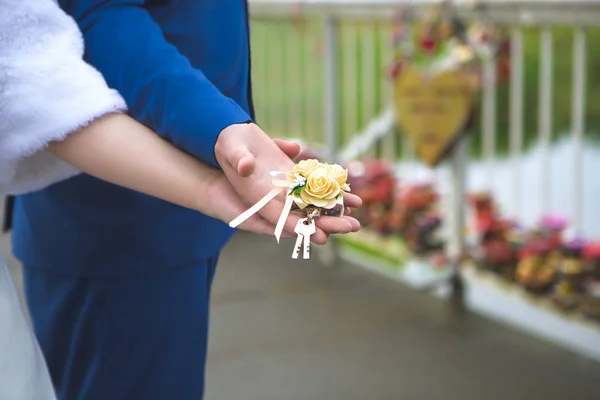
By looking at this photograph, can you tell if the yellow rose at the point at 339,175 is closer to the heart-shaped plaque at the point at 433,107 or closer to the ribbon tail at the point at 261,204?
the ribbon tail at the point at 261,204

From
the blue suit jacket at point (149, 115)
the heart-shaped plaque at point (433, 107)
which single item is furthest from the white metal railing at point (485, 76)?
the blue suit jacket at point (149, 115)

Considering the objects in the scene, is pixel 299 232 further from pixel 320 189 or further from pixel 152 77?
pixel 152 77

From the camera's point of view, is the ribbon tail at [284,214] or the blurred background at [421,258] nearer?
the ribbon tail at [284,214]

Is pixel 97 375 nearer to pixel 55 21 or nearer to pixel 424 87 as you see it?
pixel 55 21

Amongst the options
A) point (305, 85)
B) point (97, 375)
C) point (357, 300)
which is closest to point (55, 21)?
point (97, 375)

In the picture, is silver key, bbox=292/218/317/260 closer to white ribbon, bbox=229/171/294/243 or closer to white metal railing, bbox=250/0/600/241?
white ribbon, bbox=229/171/294/243

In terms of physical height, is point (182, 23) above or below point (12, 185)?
above

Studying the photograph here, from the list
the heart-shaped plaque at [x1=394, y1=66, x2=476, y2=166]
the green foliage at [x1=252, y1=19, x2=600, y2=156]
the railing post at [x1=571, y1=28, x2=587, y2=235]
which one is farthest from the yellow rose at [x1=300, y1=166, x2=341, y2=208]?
the green foliage at [x1=252, y1=19, x2=600, y2=156]
